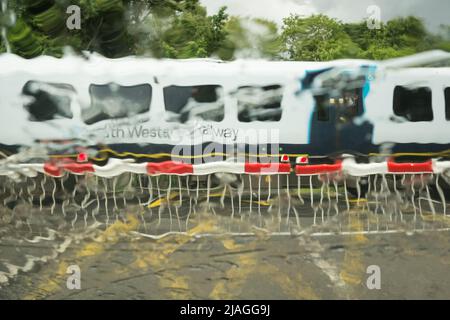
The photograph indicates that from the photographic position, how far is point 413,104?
9484 millimetres

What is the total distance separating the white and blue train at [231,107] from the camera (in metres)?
9.47

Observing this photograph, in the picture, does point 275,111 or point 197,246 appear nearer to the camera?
point 197,246

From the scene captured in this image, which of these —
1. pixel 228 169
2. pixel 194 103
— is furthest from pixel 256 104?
pixel 228 169

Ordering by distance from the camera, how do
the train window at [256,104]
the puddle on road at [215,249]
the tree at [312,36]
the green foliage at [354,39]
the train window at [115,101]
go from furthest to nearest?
the tree at [312,36] < the green foliage at [354,39] < the train window at [115,101] < the train window at [256,104] < the puddle on road at [215,249]

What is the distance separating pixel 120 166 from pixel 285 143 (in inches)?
157

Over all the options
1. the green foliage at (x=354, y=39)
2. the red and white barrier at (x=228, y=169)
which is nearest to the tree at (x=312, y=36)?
the green foliage at (x=354, y=39)

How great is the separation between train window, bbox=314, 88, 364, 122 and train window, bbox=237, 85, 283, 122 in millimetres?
793

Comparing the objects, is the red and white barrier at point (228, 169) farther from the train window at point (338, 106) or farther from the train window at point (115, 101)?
the train window at point (115, 101)

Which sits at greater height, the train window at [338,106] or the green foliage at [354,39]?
the green foliage at [354,39]

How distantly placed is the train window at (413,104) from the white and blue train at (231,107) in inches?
0.8

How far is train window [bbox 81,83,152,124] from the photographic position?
9.78 m

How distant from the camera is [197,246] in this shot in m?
5.38
